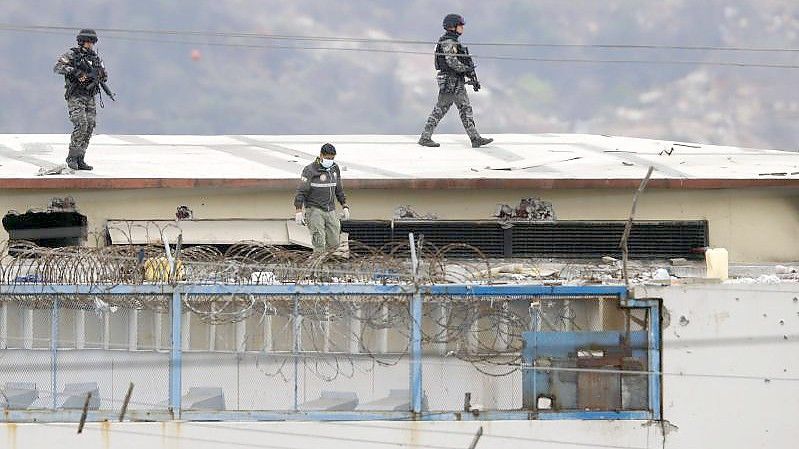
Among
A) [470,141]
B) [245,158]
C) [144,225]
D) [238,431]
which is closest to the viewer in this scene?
[238,431]

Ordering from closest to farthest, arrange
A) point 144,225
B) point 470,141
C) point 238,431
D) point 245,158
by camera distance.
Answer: point 238,431 < point 144,225 < point 245,158 < point 470,141

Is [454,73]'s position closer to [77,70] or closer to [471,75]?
[471,75]

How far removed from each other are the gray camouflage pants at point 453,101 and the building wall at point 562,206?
2.53 meters

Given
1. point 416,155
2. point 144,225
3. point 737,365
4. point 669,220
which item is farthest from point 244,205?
point 737,365

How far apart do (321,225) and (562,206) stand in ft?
12.8

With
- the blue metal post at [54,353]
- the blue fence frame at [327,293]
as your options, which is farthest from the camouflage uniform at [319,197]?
the blue metal post at [54,353]

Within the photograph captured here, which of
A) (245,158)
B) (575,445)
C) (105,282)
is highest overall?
(245,158)

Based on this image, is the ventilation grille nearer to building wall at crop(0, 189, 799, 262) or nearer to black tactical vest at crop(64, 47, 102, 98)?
building wall at crop(0, 189, 799, 262)

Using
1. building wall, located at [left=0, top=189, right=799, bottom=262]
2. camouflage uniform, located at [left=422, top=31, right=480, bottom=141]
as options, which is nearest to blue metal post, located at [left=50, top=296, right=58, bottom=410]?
building wall, located at [left=0, top=189, right=799, bottom=262]

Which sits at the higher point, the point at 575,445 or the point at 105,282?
the point at 105,282

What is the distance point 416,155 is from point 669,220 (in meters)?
4.03

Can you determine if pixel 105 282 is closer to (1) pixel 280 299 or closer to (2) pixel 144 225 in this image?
(1) pixel 280 299

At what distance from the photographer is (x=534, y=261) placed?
52.9ft

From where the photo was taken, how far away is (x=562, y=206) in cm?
1636
